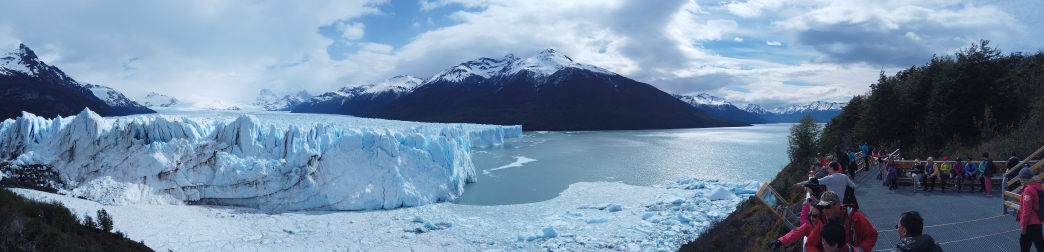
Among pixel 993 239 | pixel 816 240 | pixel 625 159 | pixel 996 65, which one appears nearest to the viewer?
pixel 816 240

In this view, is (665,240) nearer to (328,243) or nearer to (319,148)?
(328,243)

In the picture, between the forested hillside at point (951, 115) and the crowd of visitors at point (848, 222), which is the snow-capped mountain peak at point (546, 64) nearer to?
the forested hillside at point (951, 115)

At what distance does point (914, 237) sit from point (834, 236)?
1.43ft

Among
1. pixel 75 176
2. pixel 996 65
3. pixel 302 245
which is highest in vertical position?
pixel 996 65

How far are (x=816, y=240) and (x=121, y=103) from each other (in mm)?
108230

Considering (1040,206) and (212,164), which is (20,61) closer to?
(212,164)

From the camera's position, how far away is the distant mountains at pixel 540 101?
98000 millimetres

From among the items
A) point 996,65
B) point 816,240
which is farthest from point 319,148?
point 996,65

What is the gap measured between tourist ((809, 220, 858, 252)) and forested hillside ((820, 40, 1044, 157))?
13.7 m

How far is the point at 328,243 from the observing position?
36.2 feet

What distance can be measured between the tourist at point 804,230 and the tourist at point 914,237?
1.63 feet

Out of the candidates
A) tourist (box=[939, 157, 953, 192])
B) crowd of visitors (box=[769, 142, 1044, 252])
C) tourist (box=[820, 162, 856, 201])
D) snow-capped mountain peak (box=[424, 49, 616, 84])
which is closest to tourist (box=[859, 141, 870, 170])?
tourist (box=[939, 157, 953, 192])

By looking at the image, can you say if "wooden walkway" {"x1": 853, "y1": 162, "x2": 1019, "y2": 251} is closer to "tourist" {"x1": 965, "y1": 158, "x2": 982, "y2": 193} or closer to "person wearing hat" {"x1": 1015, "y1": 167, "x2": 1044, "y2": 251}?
"tourist" {"x1": 965, "y1": 158, "x2": 982, "y2": 193}

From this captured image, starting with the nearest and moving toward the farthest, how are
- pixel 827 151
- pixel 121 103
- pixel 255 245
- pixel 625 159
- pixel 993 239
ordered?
1. pixel 993 239
2. pixel 255 245
3. pixel 827 151
4. pixel 625 159
5. pixel 121 103
